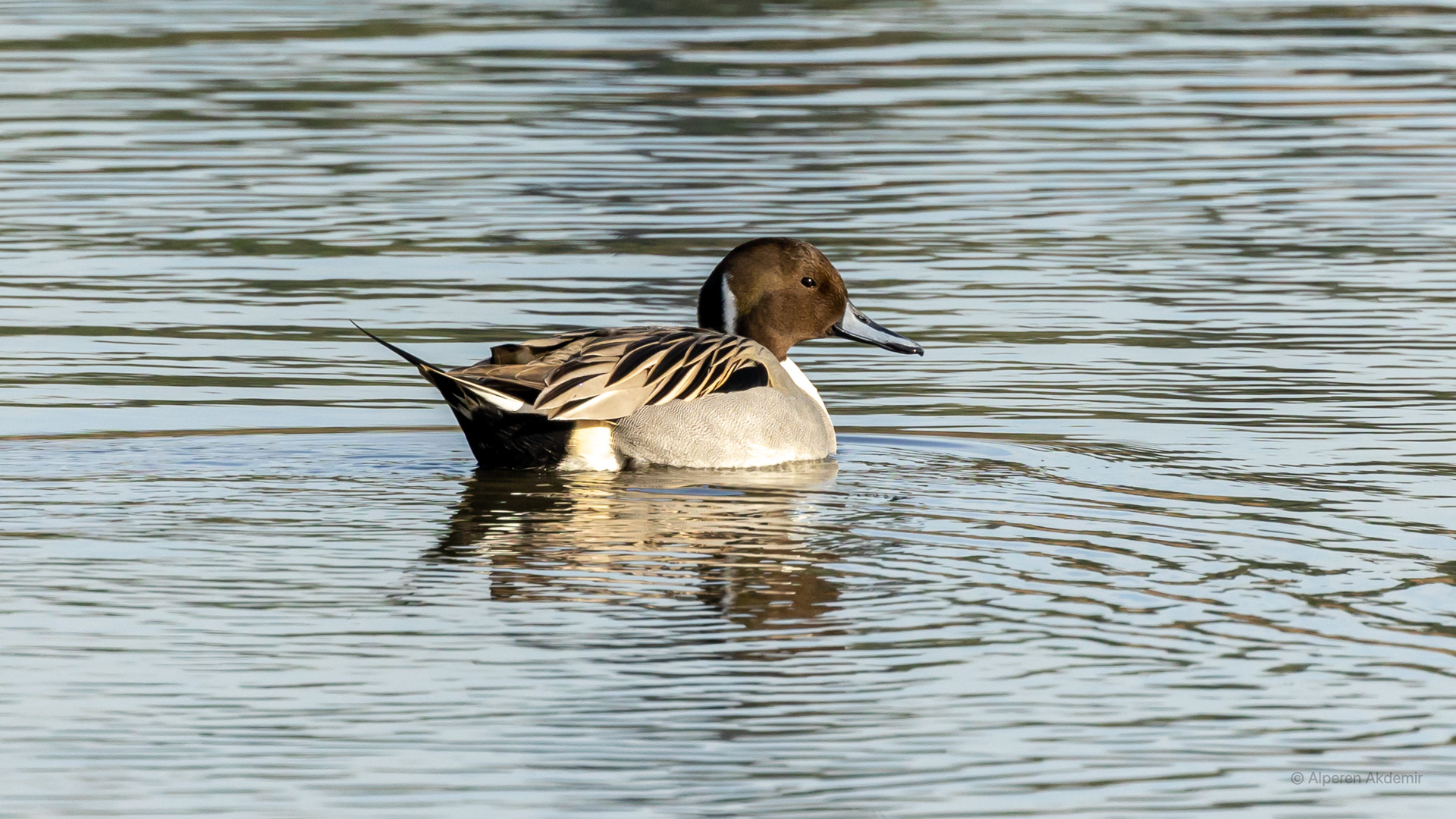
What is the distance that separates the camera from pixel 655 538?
8.45 m

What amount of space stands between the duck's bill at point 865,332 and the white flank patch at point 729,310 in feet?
1.58

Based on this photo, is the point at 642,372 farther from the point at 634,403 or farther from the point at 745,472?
the point at 745,472

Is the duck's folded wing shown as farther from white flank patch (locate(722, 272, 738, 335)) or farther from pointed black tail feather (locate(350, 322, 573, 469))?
white flank patch (locate(722, 272, 738, 335))

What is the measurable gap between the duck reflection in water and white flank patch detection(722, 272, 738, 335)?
3.97 feet

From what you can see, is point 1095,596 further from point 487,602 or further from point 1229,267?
point 1229,267

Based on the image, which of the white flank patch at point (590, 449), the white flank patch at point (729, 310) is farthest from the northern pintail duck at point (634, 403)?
the white flank patch at point (729, 310)

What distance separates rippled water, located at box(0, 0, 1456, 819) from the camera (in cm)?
607

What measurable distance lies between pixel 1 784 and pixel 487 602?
192 cm

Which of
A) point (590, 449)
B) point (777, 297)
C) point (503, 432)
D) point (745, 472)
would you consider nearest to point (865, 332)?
point (777, 297)

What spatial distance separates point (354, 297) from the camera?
14.4m

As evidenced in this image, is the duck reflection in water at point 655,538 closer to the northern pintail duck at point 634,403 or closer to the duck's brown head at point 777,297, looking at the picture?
the northern pintail duck at point 634,403

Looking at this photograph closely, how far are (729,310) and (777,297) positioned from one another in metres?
0.22

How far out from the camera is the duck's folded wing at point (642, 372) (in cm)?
958

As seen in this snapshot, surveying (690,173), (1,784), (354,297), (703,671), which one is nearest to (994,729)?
(703,671)
